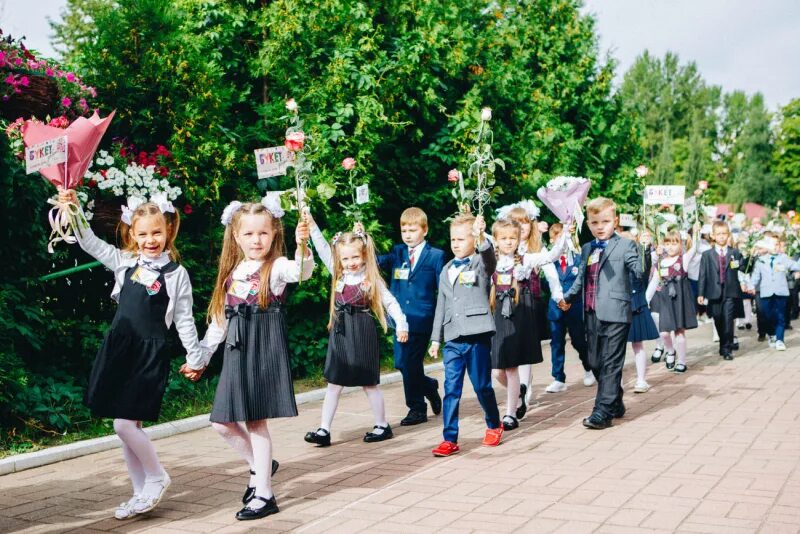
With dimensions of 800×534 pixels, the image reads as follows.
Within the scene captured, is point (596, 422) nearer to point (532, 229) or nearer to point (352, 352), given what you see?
point (532, 229)

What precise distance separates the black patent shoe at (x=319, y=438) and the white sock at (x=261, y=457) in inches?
73.1

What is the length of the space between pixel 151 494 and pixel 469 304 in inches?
110

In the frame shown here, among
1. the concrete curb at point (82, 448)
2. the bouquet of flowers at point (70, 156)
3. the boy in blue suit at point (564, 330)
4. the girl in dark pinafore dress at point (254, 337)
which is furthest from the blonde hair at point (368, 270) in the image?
the boy in blue suit at point (564, 330)

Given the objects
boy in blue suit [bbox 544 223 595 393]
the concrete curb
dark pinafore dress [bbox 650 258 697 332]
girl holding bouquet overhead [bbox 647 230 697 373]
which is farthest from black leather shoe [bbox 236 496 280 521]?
dark pinafore dress [bbox 650 258 697 332]

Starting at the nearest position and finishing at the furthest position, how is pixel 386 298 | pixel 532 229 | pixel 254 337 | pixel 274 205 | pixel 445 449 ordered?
pixel 254 337 → pixel 274 205 → pixel 445 449 → pixel 386 298 → pixel 532 229

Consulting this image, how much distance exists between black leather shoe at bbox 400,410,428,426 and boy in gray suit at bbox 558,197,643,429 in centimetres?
149

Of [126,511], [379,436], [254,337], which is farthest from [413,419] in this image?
[126,511]

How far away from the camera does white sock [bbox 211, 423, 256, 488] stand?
5.14m

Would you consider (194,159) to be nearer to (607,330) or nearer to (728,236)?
(607,330)

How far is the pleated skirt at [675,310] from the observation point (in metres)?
11.0

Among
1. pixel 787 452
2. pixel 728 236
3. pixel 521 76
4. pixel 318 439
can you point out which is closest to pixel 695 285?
pixel 728 236

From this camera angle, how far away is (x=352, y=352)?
6.89 metres

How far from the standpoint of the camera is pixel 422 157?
1286 cm

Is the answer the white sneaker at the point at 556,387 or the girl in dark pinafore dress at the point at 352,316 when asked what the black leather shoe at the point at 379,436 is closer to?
the girl in dark pinafore dress at the point at 352,316
